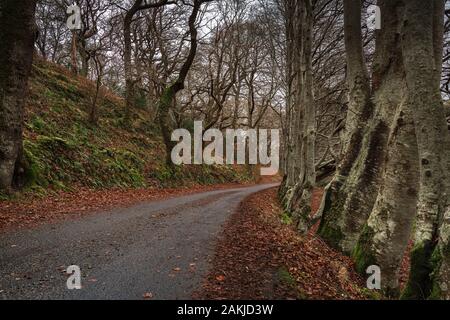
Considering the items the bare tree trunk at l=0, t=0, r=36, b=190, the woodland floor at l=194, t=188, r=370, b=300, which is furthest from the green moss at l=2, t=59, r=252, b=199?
the woodland floor at l=194, t=188, r=370, b=300

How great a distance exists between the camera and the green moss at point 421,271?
3691 mm

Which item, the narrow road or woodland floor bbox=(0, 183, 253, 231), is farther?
woodland floor bbox=(0, 183, 253, 231)

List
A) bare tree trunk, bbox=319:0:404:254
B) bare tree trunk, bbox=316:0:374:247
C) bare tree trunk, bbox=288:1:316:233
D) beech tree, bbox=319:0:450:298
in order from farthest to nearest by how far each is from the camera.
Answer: bare tree trunk, bbox=288:1:316:233, bare tree trunk, bbox=316:0:374:247, bare tree trunk, bbox=319:0:404:254, beech tree, bbox=319:0:450:298

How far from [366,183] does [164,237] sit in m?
4.06

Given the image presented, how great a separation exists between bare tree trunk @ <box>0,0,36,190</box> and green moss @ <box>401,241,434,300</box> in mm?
8969

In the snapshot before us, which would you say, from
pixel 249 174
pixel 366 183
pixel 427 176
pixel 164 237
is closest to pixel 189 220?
pixel 164 237

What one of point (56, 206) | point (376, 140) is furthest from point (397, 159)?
point (56, 206)

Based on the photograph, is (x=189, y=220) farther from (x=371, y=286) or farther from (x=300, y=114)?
(x=300, y=114)

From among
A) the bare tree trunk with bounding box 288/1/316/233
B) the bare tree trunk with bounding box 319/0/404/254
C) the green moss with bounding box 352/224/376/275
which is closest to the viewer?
the green moss with bounding box 352/224/376/275

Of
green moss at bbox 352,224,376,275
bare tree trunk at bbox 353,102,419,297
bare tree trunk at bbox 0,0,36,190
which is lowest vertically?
green moss at bbox 352,224,376,275

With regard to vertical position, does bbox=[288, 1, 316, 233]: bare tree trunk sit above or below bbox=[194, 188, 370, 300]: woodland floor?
above

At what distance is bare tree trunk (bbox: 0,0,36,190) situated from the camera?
7.73m

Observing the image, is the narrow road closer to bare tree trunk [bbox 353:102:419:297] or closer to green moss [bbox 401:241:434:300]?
green moss [bbox 401:241:434:300]

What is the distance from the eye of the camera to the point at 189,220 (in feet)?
26.0
